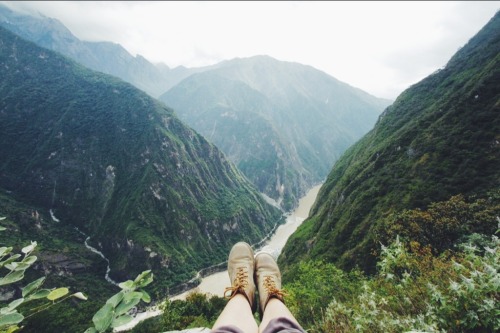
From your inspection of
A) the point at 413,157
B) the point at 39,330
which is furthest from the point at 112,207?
the point at 413,157

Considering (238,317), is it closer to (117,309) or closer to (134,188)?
(117,309)

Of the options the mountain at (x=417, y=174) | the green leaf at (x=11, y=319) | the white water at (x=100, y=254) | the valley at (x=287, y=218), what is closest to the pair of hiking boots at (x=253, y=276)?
the valley at (x=287, y=218)

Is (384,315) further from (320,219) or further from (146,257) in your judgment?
(146,257)

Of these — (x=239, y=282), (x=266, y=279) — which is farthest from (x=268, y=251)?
(x=239, y=282)

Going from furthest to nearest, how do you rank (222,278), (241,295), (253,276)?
(222,278)
(253,276)
(241,295)

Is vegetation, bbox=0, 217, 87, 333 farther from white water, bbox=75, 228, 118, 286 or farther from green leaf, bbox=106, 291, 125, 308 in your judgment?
white water, bbox=75, 228, 118, 286

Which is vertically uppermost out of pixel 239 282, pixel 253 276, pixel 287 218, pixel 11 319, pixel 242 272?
pixel 11 319

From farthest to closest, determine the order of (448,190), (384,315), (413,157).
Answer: (413,157) < (448,190) < (384,315)

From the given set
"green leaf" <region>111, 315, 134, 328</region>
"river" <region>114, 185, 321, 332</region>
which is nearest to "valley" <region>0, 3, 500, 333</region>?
"green leaf" <region>111, 315, 134, 328</region>
